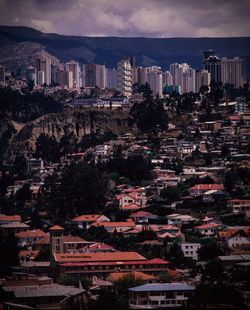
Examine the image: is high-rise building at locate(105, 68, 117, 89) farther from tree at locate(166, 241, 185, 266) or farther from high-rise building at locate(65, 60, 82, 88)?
tree at locate(166, 241, 185, 266)

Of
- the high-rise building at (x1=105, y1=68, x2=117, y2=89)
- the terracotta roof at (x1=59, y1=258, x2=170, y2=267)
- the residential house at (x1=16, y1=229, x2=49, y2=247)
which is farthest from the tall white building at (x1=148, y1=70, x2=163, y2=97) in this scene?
the terracotta roof at (x1=59, y1=258, x2=170, y2=267)

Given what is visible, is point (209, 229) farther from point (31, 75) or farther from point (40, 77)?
point (40, 77)

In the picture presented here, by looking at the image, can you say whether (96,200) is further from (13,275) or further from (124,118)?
(124,118)

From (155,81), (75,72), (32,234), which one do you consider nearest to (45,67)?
(75,72)

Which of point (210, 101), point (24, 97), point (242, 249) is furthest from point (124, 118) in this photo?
point (242, 249)

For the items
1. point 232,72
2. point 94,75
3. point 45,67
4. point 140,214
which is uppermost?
point 45,67

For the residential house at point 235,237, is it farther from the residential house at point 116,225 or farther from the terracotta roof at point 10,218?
the terracotta roof at point 10,218
